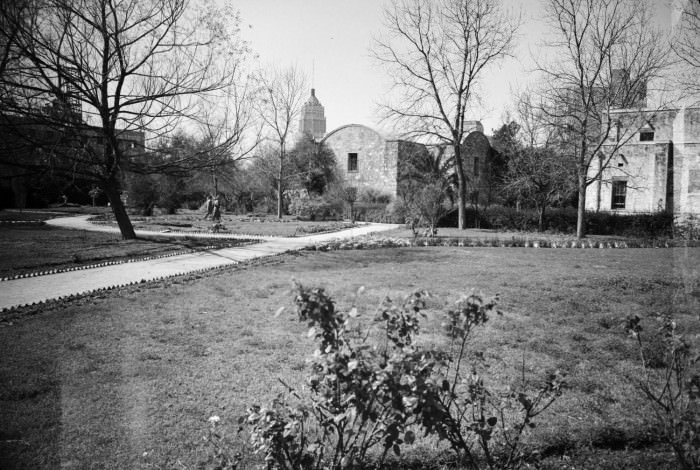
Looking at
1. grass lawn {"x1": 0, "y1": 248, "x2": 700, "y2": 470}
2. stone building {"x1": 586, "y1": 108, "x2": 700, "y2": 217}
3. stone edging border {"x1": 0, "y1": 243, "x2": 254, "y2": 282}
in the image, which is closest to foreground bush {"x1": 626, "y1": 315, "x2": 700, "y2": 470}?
grass lawn {"x1": 0, "y1": 248, "x2": 700, "y2": 470}

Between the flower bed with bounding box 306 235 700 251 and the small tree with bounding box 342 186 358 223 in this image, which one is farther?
the small tree with bounding box 342 186 358 223

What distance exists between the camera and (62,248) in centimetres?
1001

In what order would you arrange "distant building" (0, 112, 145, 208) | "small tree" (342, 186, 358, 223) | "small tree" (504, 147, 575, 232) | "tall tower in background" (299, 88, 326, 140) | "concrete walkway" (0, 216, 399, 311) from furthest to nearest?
"tall tower in background" (299, 88, 326, 140) → "small tree" (342, 186, 358, 223) → "small tree" (504, 147, 575, 232) → "concrete walkway" (0, 216, 399, 311) → "distant building" (0, 112, 145, 208)

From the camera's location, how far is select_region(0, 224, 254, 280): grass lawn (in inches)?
271

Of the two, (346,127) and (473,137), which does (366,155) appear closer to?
(346,127)

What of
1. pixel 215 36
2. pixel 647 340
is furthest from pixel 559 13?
pixel 647 340

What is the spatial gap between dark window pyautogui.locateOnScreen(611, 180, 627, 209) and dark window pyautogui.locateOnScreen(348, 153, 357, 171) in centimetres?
1624

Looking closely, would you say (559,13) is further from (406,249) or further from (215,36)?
(215,36)

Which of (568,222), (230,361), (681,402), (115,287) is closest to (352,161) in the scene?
(568,222)

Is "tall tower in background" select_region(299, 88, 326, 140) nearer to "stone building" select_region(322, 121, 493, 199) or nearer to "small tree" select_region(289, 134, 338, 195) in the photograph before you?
"small tree" select_region(289, 134, 338, 195)

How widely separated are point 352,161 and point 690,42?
81.2ft

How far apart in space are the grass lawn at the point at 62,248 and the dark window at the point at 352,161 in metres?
17.8

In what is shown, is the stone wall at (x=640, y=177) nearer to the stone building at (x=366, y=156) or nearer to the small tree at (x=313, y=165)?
the stone building at (x=366, y=156)

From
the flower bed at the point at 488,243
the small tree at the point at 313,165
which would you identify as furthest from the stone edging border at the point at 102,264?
the small tree at the point at 313,165
